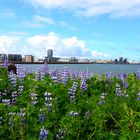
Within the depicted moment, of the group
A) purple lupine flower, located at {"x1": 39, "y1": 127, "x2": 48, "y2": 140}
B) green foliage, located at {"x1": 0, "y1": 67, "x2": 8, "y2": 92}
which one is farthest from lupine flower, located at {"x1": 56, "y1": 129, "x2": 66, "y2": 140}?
green foliage, located at {"x1": 0, "y1": 67, "x2": 8, "y2": 92}

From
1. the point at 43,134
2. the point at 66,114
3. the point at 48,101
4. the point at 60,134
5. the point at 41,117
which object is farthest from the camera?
the point at 48,101

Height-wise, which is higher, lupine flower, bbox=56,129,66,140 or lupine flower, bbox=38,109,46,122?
lupine flower, bbox=38,109,46,122

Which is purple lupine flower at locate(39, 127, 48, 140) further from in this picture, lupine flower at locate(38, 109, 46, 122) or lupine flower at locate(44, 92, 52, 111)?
lupine flower at locate(44, 92, 52, 111)

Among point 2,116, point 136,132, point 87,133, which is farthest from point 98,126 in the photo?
point 2,116

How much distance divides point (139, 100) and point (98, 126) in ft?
4.66

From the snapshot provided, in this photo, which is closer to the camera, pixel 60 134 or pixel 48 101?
pixel 60 134

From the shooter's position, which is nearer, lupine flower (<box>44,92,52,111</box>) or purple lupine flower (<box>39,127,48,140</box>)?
purple lupine flower (<box>39,127,48,140</box>)

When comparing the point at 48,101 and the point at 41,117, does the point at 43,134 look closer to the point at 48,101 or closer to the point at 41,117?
the point at 41,117

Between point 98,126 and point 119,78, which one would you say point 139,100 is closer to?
point 98,126

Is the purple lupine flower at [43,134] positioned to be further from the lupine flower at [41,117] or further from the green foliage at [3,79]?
the green foliage at [3,79]

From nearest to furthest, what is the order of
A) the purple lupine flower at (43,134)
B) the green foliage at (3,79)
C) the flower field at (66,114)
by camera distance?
the purple lupine flower at (43,134) → the flower field at (66,114) → the green foliage at (3,79)

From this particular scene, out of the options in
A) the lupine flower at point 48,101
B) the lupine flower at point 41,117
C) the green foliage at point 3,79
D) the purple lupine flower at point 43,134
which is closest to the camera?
the purple lupine flower at point 43,134

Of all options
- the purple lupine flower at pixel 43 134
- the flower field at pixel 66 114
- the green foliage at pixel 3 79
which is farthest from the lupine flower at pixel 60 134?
the green foliage at pixel 3 79

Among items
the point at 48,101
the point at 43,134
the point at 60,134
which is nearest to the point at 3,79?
the point at 48,101
